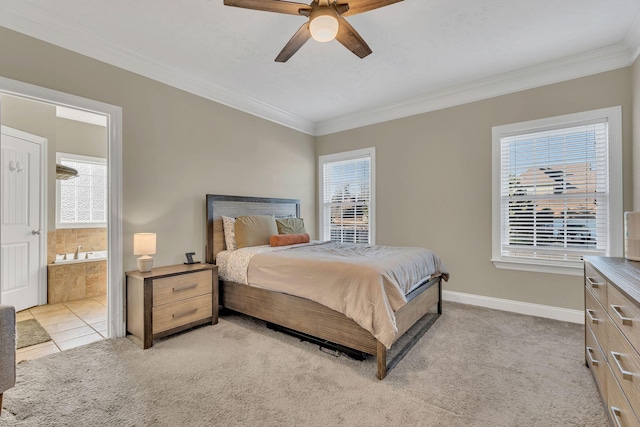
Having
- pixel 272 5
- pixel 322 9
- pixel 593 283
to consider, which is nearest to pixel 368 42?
pixel 322 9

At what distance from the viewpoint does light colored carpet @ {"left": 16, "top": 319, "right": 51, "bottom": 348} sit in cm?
261

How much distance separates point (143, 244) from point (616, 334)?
335cm

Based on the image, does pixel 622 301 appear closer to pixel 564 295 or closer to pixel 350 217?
pixel 564 295

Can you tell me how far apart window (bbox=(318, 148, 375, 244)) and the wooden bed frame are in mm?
1511

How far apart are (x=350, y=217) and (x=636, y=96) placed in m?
3.43

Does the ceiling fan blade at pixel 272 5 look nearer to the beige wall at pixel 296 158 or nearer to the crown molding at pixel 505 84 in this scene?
the beige wall at pixel 296 158

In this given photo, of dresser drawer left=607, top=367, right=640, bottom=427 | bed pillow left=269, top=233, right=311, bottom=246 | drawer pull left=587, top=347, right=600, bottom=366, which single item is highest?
bed pillow left=269, top=233, right=311, bottom=246

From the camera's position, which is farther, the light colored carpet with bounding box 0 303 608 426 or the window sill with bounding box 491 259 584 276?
the window sill with bounding box 491 259 584 276

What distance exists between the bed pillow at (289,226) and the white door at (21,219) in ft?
10.3

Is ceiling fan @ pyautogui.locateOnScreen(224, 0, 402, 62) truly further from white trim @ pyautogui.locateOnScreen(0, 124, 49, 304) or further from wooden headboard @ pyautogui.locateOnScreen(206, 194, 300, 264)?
white trim @ pyautogui.locateOnScreen(0, 124, 49, 304)

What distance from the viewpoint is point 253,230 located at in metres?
3.51

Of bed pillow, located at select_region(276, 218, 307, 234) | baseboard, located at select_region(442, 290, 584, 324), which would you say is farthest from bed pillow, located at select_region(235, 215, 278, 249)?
baseboard, located at select_region(442, 290, 584, 324)

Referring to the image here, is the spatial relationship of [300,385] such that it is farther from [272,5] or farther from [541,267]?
[541,267]

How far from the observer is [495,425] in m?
1.57
